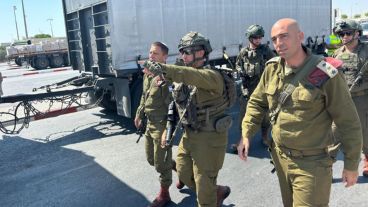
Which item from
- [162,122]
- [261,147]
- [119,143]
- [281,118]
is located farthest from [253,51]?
[281,118]

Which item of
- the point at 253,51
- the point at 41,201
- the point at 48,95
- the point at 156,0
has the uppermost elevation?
the point at 156,0

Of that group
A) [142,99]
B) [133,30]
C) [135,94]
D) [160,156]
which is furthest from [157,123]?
[133,30]

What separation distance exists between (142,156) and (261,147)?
1842 millimetres

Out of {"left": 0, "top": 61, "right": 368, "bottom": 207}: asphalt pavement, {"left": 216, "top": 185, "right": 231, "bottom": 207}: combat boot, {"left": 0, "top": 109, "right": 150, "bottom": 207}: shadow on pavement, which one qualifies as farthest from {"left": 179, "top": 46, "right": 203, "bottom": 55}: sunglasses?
{"left": 0, "top": 109, "right": 150, "bottom": 207}: shadow on pavement

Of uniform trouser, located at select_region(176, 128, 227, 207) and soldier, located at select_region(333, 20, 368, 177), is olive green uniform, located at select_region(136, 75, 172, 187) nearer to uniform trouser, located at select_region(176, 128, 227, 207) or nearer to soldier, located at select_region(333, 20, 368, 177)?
uniform trouser, located at select_region(176, 128, 227, 207)

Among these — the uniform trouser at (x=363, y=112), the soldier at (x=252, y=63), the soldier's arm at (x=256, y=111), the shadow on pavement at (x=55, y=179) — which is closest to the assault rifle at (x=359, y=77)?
the uniform trouser at (x=363, y=112)

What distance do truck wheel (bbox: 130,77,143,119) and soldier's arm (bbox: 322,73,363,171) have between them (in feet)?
16.3

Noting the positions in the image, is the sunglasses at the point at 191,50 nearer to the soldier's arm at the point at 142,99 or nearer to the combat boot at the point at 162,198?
the soldier's arm at the point at 142,99

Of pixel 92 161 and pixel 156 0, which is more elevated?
pixel 156 0

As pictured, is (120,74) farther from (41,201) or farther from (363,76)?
(363,76)

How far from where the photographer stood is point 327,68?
7.97 ft

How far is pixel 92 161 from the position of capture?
577 cm

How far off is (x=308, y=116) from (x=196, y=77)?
0.84 metres

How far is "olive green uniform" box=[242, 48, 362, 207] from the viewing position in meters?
2.42
